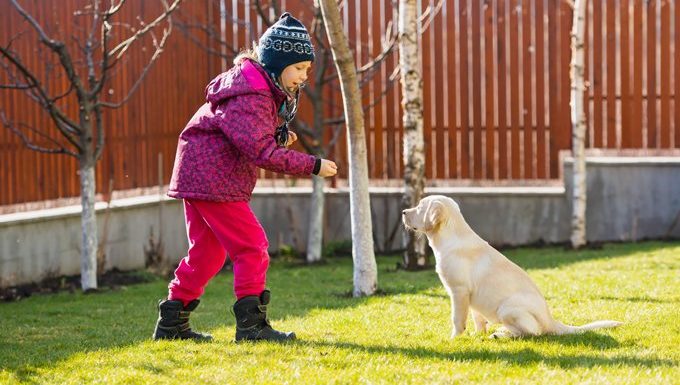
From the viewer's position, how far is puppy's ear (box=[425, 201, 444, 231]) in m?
7.51

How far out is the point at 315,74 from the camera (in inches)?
574

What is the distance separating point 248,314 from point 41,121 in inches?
228

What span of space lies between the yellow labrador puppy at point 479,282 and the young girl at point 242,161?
1.05 m

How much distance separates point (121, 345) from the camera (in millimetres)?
7469

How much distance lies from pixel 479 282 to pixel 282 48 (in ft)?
6.13

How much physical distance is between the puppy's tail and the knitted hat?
7.32ft

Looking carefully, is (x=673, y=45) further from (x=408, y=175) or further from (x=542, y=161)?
(x=408, y=175)

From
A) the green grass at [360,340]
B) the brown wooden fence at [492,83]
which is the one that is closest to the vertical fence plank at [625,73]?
the brown wooden fence at [492,83]

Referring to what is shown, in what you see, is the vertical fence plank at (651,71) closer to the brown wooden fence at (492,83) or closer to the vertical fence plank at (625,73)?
the brown wooden fence at (492,83)

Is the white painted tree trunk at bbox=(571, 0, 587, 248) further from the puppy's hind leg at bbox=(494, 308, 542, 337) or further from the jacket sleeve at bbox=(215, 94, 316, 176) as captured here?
the jacket sleeve at bbox=(215, 94, 316, 176)

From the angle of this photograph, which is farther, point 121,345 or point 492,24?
point 492,24

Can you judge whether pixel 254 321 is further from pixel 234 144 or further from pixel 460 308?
pixel 460 308

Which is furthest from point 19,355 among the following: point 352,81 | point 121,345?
point 352,81

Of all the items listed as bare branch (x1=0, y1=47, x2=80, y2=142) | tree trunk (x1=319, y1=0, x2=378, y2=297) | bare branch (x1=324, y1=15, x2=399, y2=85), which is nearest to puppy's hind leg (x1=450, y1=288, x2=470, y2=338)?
tree trunk (x1=319, y1=0, x2=378, y2=297)
